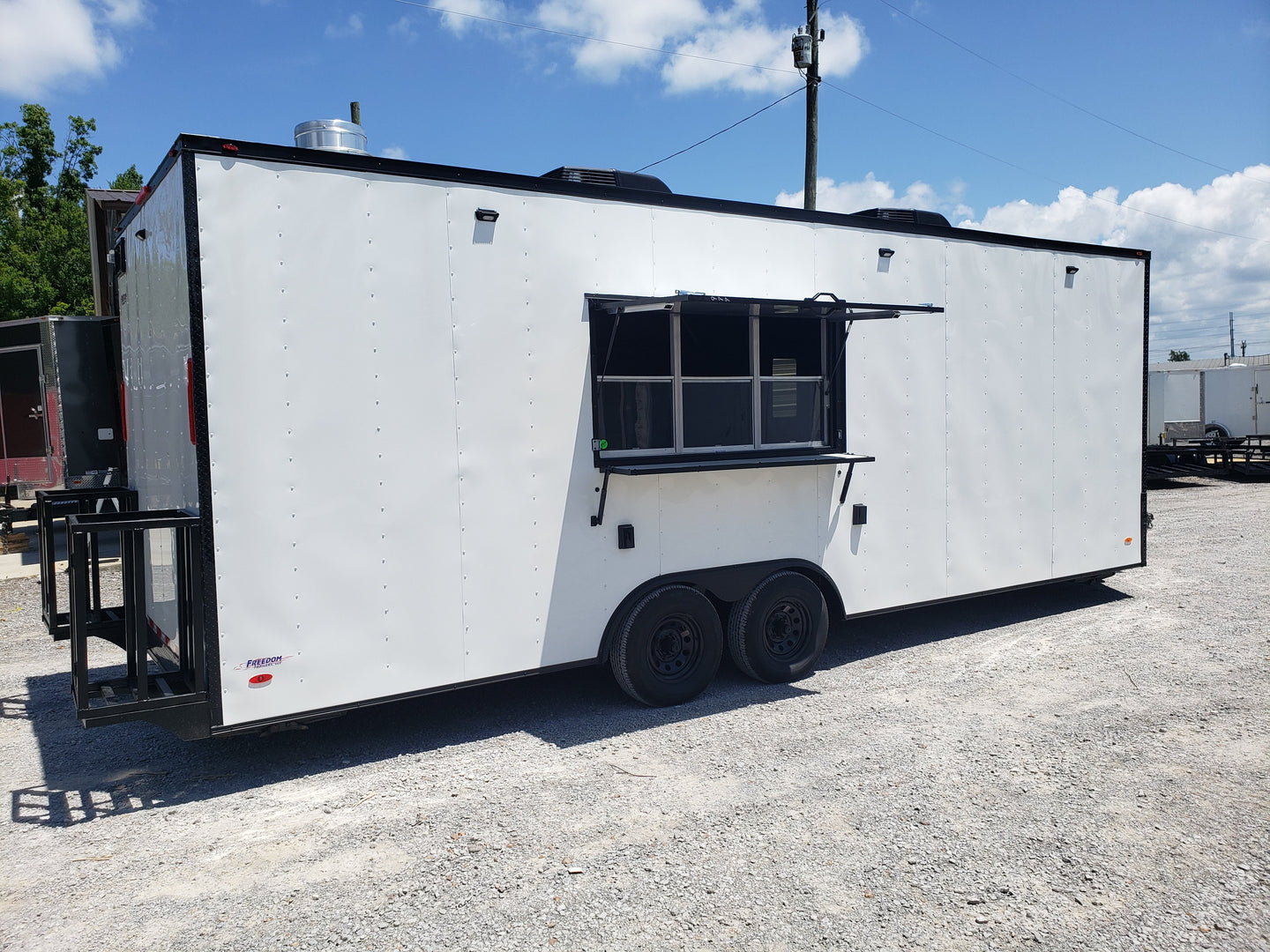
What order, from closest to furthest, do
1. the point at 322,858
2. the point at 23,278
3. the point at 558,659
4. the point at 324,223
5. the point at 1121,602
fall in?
the point at 322,858
the point at 324,223
the point at 558,659
the point at 1121,602
the point at 23,278

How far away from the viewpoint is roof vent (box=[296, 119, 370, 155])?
5.46 metres

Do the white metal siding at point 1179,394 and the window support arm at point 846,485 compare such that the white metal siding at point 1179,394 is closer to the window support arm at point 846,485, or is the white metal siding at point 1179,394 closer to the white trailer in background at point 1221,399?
the white trailer in background at point 1221,399

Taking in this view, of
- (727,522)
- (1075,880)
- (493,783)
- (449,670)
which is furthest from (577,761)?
(1075,880)

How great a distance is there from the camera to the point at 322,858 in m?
3.92

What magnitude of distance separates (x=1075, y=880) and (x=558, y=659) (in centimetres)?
295

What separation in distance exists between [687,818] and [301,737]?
2518 millimetres

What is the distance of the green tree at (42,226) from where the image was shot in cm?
2267

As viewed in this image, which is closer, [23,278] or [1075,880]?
[1075,880]

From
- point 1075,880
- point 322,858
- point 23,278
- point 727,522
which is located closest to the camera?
point 1075,880

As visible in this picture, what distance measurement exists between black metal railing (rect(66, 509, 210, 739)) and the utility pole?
10862mm

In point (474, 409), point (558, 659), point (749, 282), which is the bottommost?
point (558, 659)

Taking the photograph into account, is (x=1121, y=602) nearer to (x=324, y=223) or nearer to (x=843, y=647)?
(x=843, y=647)

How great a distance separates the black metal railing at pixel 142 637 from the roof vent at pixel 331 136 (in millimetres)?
Answer: 2380

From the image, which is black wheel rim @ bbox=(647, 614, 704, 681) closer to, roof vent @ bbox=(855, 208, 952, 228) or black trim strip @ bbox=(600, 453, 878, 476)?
black trim strip @ bbox=(600, 453, 878, 476)
